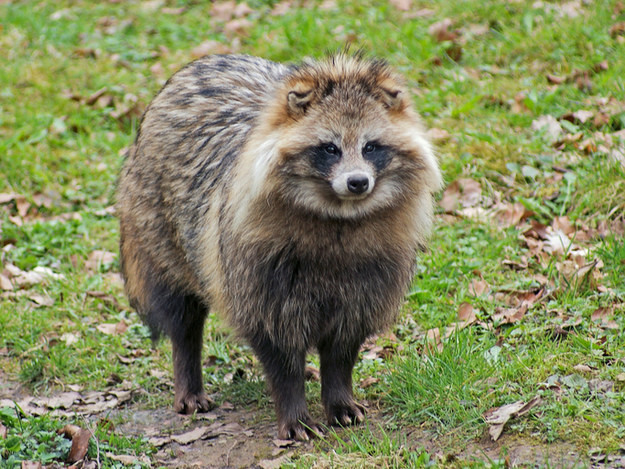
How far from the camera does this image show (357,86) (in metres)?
4.11

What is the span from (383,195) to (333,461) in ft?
4.18

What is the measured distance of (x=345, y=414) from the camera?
4500 millimetres

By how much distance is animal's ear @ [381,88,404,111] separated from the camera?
4.16 meters

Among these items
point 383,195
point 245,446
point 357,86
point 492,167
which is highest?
point 357,86

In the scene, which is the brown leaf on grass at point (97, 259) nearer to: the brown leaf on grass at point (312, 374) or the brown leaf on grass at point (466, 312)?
the brown leaf on grass at point (312, 374)

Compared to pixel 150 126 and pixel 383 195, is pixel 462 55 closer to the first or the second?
pixel 150 126

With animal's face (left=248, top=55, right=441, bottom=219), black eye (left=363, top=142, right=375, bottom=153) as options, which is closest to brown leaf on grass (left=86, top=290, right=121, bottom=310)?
animal's face (left=248, top=55, right=441, bottom=219)

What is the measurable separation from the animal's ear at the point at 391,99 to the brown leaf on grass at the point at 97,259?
128 inches

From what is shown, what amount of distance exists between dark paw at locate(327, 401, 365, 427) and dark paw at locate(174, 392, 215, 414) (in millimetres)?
896

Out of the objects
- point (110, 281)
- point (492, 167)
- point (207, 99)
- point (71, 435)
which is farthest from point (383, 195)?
point (110, 281)

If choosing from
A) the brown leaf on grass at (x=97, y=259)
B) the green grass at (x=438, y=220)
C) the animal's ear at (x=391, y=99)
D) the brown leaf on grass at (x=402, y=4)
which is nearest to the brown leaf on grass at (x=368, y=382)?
the green grass at (x=438, y=220)

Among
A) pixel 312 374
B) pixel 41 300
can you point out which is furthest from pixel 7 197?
pixel 312 374

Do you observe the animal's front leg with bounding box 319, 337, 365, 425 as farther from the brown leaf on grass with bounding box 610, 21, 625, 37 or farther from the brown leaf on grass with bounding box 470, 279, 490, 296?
the brown leaf on grass with bounding box 610, 21, 625, 37

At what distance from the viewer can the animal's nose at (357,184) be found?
12.4ft
